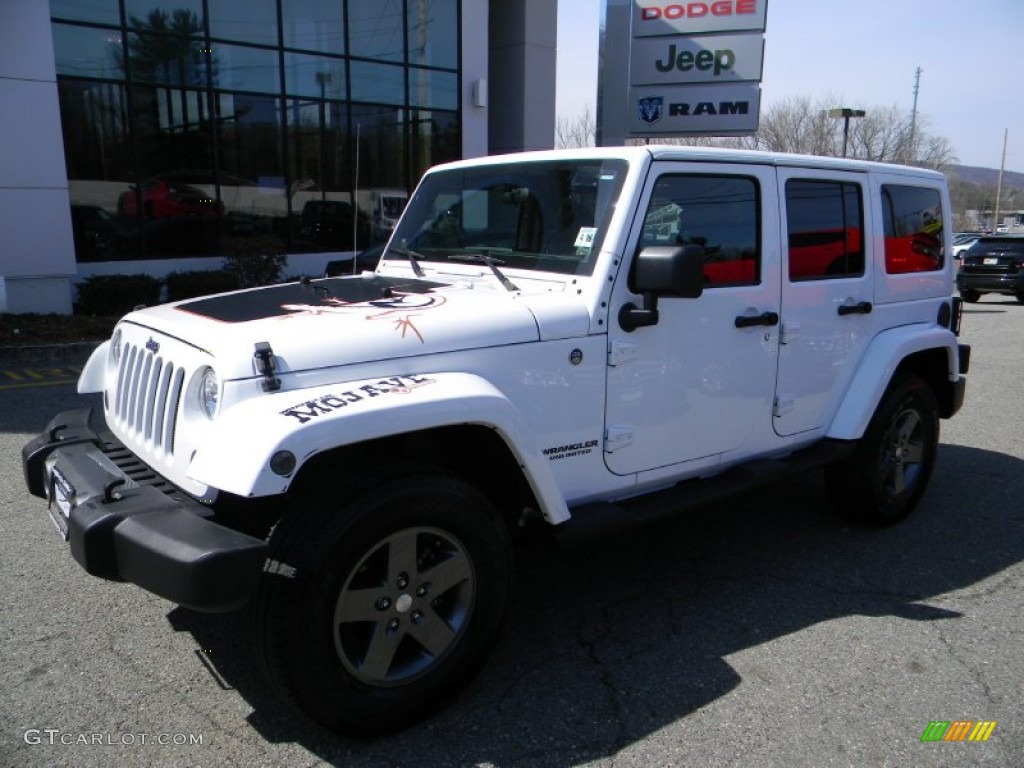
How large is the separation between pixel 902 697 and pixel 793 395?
4.92ft

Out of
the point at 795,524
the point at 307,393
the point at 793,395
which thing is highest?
the point at 307,393

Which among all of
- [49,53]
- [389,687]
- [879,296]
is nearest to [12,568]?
[389,687]

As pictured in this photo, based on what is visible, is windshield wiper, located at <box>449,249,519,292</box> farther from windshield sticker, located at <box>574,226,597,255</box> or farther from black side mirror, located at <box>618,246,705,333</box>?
black side mirror, located at <box>618,246,705,333</box>

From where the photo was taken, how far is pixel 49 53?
11398 millimetres

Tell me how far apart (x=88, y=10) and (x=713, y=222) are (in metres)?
12.9

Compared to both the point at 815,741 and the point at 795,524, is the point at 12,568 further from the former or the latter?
the point at 795,524

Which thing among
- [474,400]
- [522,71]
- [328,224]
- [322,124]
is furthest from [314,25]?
[474,400]

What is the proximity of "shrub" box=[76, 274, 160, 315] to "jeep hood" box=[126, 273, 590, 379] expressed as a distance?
9779mm

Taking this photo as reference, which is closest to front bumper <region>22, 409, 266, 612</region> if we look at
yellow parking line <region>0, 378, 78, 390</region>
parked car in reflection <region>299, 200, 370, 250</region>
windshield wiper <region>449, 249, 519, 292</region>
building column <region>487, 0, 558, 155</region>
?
windshield wiper <region>449, 249, 519, 292</region>

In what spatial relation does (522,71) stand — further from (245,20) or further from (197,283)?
(197,283)

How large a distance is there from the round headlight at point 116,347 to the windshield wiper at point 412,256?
4.38 ft

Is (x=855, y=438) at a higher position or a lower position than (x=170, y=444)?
lower

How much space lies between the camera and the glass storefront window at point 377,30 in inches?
629

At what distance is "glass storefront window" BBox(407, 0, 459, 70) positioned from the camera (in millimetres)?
16750
